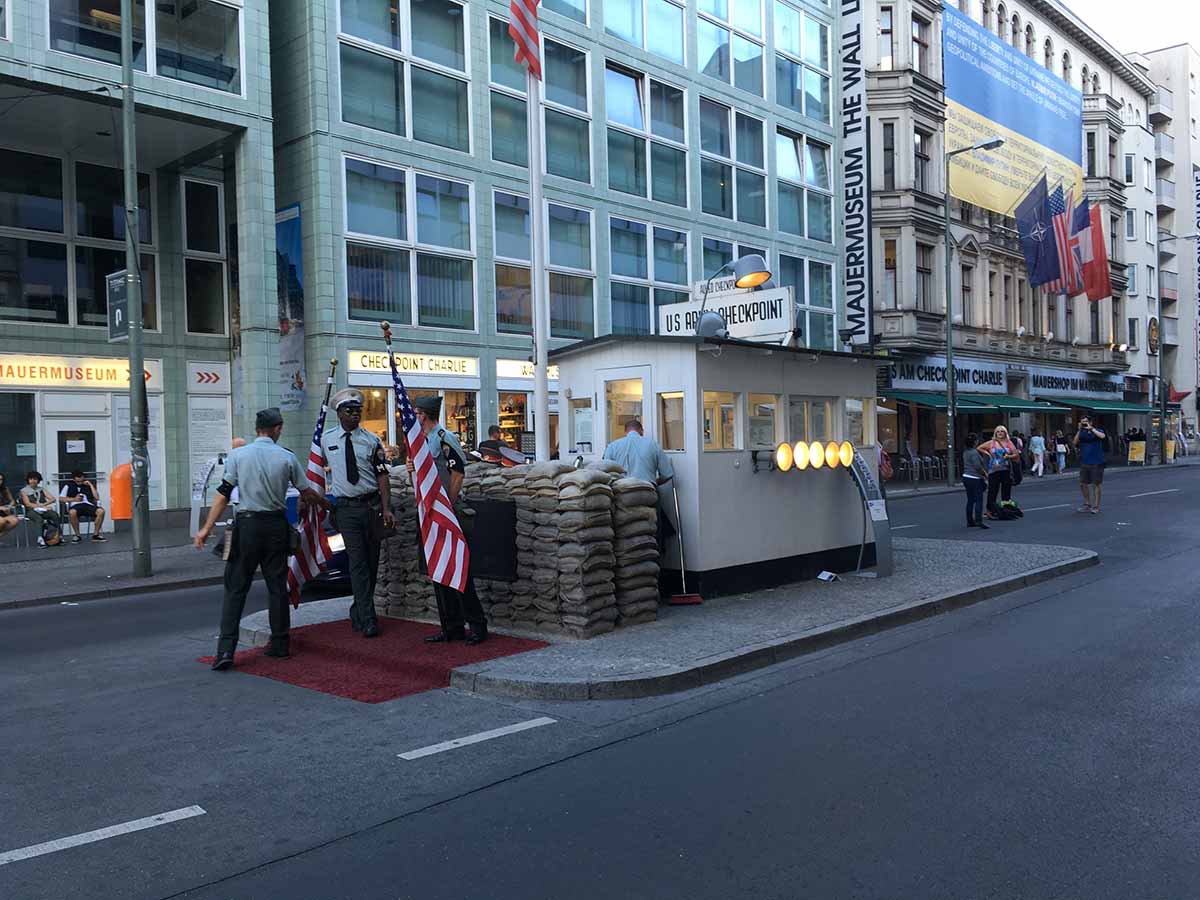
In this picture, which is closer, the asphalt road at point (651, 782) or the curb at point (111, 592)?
the asphalt road at point (651, 782)

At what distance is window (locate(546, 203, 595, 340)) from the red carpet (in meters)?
17.8

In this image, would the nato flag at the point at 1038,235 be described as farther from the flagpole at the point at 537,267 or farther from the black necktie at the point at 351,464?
the black necktie at the point at 351,464

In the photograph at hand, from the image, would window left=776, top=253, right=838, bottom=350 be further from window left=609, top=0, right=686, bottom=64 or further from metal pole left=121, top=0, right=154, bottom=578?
metal pole left=121, top=0, right=154, bottom=578

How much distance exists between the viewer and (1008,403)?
39781 millimetres

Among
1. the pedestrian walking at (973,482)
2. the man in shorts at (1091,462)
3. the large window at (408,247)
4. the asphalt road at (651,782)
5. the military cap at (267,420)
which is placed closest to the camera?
the asphalt road at (651,782)

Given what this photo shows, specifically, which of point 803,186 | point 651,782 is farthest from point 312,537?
point 803,186

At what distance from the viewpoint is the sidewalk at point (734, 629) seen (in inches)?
269

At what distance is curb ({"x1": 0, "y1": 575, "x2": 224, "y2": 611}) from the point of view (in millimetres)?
11805

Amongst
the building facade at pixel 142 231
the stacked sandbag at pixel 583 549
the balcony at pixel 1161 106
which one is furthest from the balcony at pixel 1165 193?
the stacked sandbag at pixel 583 549

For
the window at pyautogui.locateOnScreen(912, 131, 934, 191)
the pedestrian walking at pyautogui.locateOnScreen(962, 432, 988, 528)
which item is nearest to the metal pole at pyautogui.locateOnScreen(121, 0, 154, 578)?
the pedestrian walking at pyautogui.locateOnScreen(962, 432, 988, 528)

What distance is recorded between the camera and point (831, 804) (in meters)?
4.62

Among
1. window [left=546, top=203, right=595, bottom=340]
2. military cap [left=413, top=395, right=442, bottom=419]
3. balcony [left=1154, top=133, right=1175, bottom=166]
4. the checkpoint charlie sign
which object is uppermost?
balcony [left=1154, top=133, right=1175, bottom=166]

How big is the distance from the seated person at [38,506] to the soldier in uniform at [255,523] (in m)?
12.3

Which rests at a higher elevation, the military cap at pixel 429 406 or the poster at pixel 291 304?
the poster at pixel 291 304
